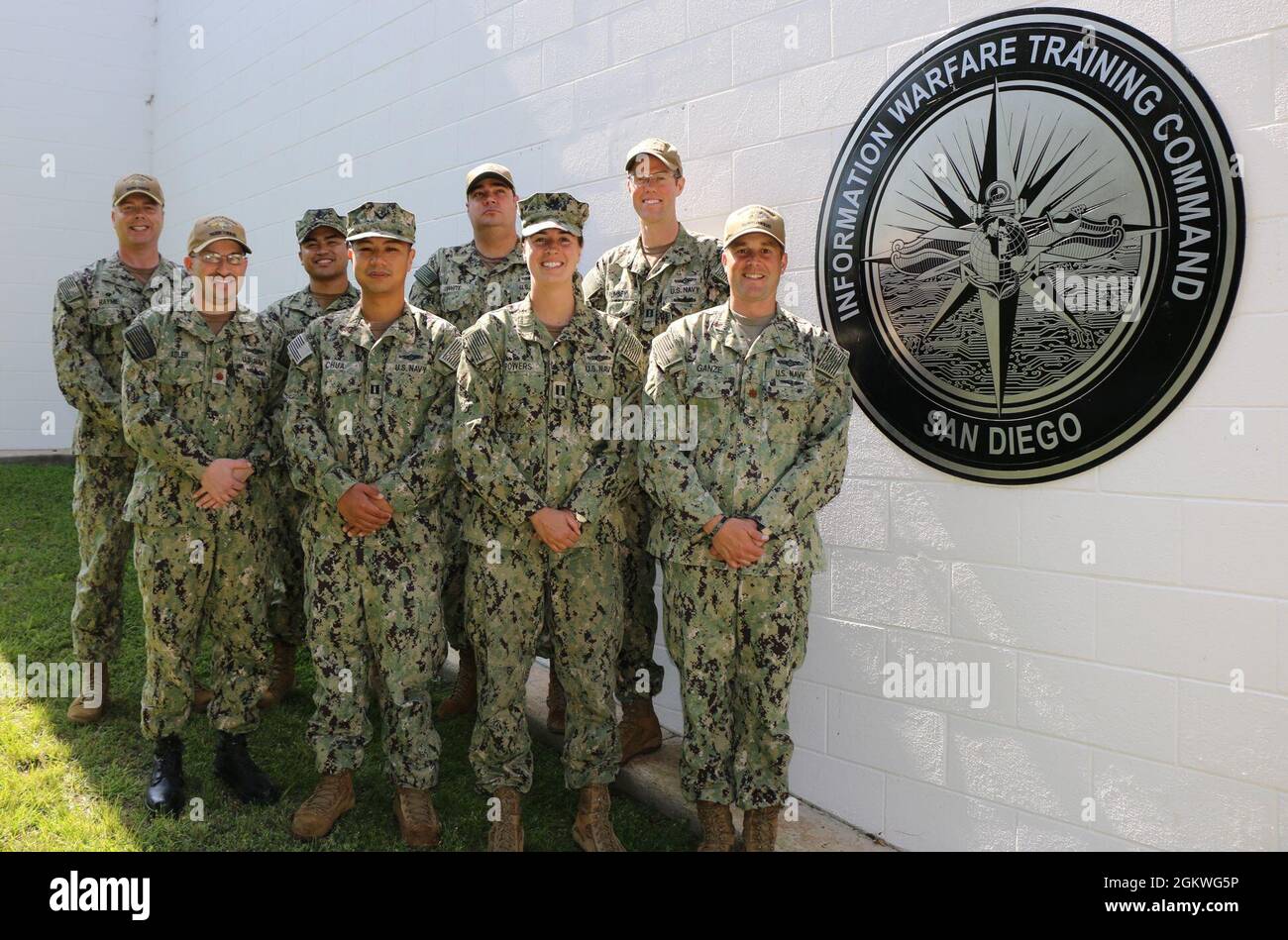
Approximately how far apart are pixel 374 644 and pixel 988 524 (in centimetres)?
186

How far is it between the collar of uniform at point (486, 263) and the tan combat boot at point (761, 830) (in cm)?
220

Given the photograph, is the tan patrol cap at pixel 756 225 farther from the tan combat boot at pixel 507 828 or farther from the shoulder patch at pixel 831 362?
the tan combat boot at pixel 507 828

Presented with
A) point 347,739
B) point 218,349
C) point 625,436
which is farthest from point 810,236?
point 347,739

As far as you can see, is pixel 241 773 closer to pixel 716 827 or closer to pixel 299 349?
pixel 299 349

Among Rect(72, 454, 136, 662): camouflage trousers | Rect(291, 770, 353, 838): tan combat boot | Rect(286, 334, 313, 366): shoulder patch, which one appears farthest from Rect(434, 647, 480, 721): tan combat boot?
Rect(286, 334, 313, 366): shoulder patch

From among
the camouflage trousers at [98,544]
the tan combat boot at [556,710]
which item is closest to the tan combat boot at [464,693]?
the tan combat boot at [556,710]

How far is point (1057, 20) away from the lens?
8.35 ft

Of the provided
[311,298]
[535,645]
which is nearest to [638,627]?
[535,645]

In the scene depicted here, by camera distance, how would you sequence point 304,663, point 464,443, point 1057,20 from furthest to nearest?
point 304,663 → point 464,443 → point 1057,20

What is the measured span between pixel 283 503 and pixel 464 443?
1.35 metres

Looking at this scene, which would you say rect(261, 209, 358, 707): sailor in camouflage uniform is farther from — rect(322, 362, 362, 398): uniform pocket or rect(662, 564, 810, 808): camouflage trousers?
rect(662, 564, 810, 808): camouflage trousers

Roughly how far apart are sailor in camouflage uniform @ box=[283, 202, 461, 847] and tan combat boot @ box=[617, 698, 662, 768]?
29.4 inches
